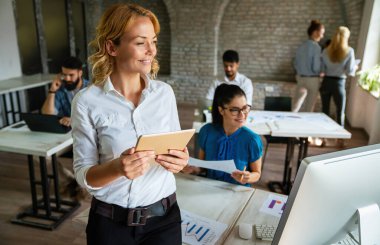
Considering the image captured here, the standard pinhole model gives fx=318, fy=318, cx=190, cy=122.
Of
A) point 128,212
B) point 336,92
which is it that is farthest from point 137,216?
point 336,92

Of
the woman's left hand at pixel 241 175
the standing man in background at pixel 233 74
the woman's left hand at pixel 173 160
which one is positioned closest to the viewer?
the woman's left hand at pixel 173 160

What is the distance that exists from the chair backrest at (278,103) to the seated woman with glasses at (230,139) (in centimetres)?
182

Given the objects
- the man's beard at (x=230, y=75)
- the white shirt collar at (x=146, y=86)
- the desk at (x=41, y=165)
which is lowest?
the desk at (x=41, y=165)

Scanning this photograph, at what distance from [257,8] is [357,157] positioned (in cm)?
637

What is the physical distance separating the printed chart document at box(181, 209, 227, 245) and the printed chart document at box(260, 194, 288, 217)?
255 mm

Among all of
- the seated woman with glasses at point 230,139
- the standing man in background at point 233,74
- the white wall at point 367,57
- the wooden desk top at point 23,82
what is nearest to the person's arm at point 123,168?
the seated woman with glasses at point 230,139

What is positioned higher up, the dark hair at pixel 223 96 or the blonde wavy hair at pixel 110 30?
the blonde wavy hair at pixel 110 30

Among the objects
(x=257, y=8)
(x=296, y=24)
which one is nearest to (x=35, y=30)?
(x=257, y=8)

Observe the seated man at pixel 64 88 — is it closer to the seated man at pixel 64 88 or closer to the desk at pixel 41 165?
the seated man at pixel 64 88

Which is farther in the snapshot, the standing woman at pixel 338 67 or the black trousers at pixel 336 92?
the black trousers at pixel 336 92

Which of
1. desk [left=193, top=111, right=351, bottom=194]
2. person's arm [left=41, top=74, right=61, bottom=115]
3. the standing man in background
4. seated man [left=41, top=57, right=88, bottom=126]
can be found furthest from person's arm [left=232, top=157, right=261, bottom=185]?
person's arm [left=41, top=74, right=61, bottom=115]

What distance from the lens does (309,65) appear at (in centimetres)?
491

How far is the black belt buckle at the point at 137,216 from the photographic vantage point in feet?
3.69

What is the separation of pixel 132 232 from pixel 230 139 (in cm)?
100
